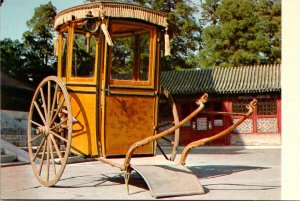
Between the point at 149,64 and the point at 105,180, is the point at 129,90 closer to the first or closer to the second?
the point at 149,64

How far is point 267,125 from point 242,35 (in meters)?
4.67

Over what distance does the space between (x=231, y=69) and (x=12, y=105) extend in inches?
376

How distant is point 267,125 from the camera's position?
16.7 meters

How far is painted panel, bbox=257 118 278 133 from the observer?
16578 mm

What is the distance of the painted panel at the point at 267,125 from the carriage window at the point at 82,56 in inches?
487

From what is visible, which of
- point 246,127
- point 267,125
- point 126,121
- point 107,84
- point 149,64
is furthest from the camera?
point 246,127

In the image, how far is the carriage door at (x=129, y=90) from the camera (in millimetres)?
5027

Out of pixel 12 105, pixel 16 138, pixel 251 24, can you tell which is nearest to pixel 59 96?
pixel 16 138

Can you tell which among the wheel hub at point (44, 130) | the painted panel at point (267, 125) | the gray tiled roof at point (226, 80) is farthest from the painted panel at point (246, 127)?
the wheel hub at point (44, 130)

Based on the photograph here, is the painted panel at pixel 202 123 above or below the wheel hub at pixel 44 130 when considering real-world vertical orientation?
below


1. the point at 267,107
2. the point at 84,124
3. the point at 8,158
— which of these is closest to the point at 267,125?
the point at 267,107

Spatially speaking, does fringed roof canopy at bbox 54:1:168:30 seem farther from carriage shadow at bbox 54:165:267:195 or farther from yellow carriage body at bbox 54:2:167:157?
carriage shadow at bbox 54:165:267:195

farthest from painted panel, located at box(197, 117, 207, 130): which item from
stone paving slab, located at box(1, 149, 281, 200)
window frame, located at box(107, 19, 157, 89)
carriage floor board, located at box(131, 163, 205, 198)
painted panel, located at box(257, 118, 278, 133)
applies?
carriage floor board, located at box(131, 163, 205, 198)

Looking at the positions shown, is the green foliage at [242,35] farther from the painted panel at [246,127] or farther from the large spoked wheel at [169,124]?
Result: the large spoked wheel at [169,124]
